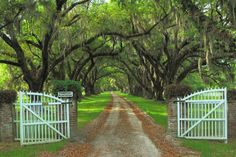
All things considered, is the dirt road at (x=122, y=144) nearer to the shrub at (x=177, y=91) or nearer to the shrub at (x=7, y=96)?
the shrub at (x=177, y=91)

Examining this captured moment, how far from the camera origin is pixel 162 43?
116 ft

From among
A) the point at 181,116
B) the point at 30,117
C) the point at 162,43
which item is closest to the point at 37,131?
the point at 30,117

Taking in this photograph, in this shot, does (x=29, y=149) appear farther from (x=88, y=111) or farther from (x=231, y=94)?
(x=88, y=111)

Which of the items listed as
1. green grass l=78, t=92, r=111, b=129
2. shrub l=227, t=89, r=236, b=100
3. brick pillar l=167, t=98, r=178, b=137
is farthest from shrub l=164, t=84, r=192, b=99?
green grass l=78, t=92, r=111, b=129

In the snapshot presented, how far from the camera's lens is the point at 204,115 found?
13.6 meters

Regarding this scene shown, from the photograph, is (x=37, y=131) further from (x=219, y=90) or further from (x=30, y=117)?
(x=219, y=90)

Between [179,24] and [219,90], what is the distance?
6.98 meters

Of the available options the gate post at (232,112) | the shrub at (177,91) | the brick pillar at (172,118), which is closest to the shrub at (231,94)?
the gate post at (232,112)

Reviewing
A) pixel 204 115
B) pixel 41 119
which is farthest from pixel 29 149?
pixel 204 115

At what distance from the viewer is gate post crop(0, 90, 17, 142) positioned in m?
13.2

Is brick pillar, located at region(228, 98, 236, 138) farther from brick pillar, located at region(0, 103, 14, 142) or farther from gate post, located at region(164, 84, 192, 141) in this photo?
brick pillar, located at region(0, 103, 14, 142)

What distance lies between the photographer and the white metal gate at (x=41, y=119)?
42.0ft

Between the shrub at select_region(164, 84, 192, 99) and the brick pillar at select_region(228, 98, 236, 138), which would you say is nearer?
the shrub at select_region(164, 84, 192, 99)

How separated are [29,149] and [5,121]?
211cm
